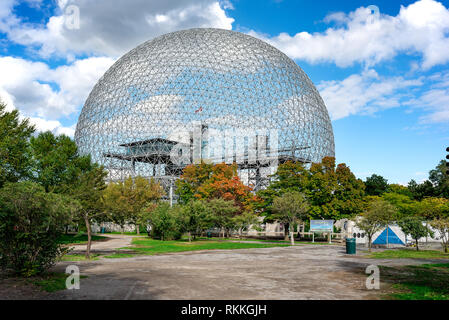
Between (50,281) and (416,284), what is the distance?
1134 cm

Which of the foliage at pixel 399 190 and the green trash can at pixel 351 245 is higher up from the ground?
the foliage at pixel 399 190

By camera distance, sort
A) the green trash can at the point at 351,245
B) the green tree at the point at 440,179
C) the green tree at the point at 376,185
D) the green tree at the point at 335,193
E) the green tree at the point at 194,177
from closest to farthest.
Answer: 1. the green trash can at the point at 351,245
2. the green tree at the point at 335,193
3. the green tree at the point at 194,177
4. the green tree at the point at 440,179
5. the green tree at the point at 376,185

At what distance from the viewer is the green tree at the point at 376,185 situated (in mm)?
72812

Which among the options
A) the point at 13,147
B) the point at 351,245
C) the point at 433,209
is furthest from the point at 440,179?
the point at 13,147

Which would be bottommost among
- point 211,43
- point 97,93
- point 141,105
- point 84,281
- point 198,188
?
point 84,281

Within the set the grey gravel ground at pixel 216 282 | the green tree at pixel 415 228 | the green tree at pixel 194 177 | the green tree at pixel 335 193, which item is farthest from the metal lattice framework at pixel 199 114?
the grey gravel ground at pixel 216 282

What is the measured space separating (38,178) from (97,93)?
145ft

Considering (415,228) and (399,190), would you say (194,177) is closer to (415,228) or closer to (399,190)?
(415,228)

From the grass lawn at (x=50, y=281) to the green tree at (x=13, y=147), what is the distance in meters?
14.4

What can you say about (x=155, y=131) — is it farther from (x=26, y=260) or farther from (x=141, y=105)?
(x=26, y=260)

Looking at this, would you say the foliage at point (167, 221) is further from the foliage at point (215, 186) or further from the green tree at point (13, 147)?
the green tree at point (13, 147)

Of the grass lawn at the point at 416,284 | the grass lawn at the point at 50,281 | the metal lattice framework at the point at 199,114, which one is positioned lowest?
the grass lawn at the point at 416,284
